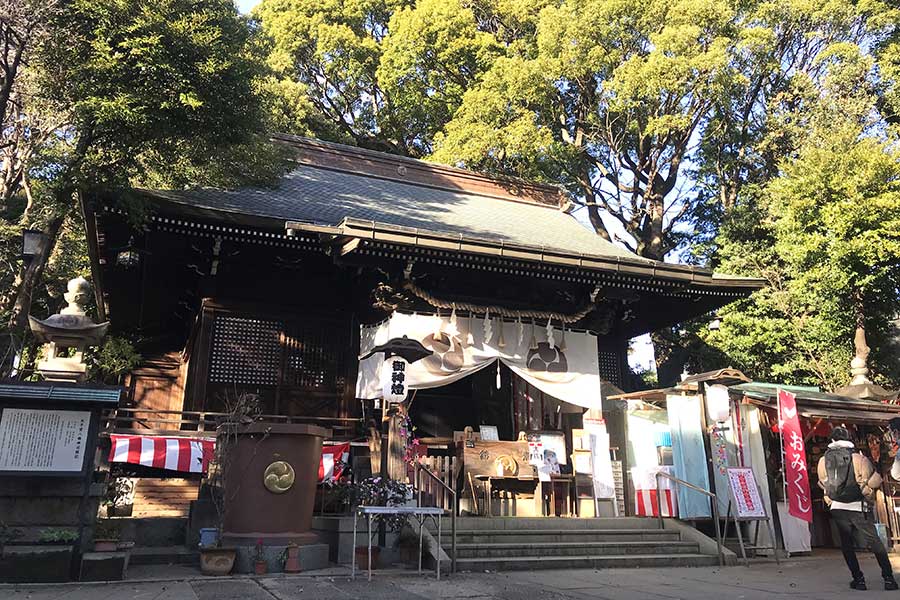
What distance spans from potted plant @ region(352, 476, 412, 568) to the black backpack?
4431 millimetres

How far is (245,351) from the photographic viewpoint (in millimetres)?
10156

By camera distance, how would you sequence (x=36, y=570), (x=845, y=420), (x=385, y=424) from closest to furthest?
1. (x=36, y=570)
2. (x=385, y=424)
3. (x=845, y=420)

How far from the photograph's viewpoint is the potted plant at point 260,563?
624 centimetres

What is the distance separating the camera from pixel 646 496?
368 inches

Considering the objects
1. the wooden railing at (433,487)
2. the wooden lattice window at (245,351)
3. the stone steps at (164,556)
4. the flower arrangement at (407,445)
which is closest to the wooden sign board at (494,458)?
the wooden railing at (433,487)

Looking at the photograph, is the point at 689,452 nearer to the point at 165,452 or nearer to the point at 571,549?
the point at 571,549

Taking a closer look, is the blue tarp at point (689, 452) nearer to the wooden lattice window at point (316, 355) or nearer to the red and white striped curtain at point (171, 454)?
the red and white striped curtain at point (171, 454)

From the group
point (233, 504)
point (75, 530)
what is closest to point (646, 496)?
point (233, 504)

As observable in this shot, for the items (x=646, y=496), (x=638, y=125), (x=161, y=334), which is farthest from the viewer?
(x=638, y=125)

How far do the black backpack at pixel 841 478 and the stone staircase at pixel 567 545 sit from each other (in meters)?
2.18

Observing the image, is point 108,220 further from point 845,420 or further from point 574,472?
point 845,420

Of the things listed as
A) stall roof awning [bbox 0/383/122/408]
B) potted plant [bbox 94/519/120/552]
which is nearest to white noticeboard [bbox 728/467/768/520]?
potted plant [bbox 94/519/120/552]

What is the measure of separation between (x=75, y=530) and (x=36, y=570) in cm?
42

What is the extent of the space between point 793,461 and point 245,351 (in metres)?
8.61
